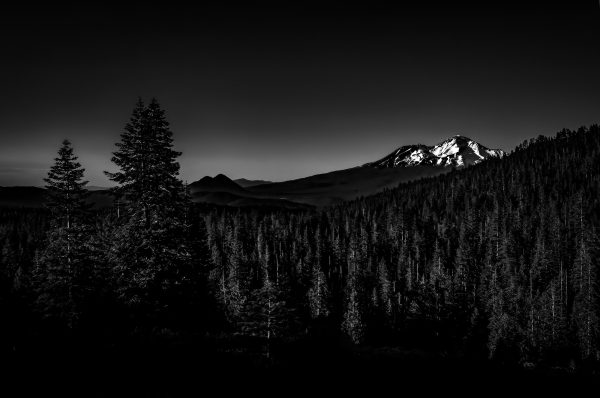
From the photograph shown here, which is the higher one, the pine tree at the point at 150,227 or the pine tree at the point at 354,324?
the pine tree at the point at 150,227

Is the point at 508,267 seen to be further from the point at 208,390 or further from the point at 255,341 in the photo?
the point at 208,390

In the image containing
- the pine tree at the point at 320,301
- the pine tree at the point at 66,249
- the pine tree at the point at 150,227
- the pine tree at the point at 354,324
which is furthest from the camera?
the pine tree at the point at 320,301

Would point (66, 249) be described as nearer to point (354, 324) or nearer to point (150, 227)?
point (150, 227)

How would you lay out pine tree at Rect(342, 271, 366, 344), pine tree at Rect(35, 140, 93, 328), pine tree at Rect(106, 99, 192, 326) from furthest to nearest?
pine tree at Rect(342, 271, 366, 344) < pine tree at Rect(35, 140, 93, 328) < pine tree at Rect(106, 99, 192, 326)

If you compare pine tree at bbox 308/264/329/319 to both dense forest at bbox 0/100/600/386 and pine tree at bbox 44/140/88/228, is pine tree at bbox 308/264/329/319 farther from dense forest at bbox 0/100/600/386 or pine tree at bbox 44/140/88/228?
pine tree at bbox 44/140/88/228

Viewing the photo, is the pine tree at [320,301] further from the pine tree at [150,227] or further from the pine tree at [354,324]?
the pine tree at [150,227]

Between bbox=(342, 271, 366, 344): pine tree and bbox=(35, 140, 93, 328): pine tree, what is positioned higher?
bbox=(35, 140, 93, 328): pine tree

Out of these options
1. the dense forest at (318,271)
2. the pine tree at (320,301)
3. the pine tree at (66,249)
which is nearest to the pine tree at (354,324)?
the dense forest at (318,271)

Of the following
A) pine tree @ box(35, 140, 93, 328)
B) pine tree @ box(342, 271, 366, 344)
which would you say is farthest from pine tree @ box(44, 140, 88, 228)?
pine tree @ box(342, 271, 366, 344)

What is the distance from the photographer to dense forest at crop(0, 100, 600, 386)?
20.4 meters

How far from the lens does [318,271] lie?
76062 millimetres

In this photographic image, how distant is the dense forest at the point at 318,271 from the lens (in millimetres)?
20359

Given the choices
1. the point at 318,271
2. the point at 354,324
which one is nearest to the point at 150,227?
the point at 354,324

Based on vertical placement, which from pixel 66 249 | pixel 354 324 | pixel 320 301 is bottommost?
pixel 354 324
